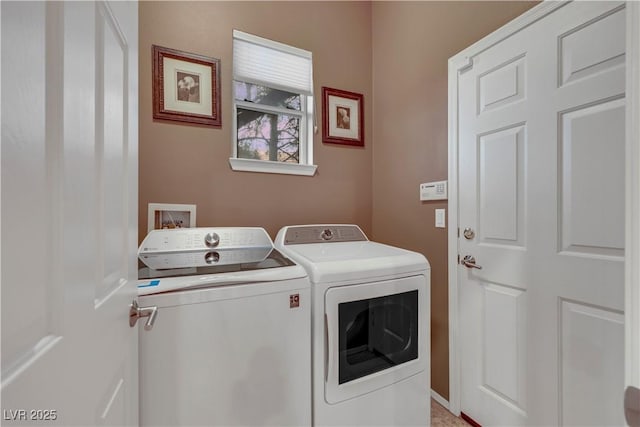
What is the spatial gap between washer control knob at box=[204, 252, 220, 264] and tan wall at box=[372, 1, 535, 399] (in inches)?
52.5

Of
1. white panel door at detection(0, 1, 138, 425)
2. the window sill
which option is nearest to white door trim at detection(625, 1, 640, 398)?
white panel door at detection(0, 1, 138, 425)

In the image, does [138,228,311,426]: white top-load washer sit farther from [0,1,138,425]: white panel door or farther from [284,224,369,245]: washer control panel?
[284,224,369,245]: washer control panel

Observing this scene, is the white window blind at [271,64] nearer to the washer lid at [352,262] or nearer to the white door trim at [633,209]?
the washer lid at [352,262]

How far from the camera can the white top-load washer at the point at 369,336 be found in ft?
3.75

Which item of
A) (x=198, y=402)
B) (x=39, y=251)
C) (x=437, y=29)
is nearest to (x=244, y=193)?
(x=198, y=402)

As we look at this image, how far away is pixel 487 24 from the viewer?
1463mm

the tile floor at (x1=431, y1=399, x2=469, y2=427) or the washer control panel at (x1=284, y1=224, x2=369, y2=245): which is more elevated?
the washer control panel at (x1=284, y1=224, x2=369, y2=245)

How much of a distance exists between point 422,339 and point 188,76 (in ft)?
7.06

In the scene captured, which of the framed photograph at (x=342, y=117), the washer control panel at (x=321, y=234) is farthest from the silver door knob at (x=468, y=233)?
the framed photograph at (x=342, y=117)

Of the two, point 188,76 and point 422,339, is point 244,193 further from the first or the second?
point 422,339

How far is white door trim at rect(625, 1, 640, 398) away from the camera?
18.6 inches

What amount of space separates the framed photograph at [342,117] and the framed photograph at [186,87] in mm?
834

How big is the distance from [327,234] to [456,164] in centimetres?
94

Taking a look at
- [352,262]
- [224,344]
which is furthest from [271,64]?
[224,344]
